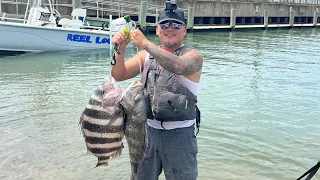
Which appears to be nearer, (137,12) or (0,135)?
(0,135)

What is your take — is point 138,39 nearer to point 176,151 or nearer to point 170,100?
point 170,100

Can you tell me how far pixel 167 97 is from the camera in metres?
3.42

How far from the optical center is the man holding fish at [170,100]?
3375mm

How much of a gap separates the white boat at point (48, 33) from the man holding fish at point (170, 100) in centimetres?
1362

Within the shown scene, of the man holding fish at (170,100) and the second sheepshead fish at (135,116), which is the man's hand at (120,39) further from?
the second sheepshead fish at (135,116)

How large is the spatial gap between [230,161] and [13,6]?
2177 cm

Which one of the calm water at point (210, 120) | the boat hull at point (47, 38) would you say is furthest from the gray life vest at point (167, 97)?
the boat hull at point (47, 38)

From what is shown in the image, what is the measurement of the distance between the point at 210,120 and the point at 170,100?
5507mm

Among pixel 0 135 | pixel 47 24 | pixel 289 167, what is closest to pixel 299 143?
pixel 289 167

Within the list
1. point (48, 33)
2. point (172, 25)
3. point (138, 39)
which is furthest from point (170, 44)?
point (48, 33)

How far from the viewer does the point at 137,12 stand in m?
29.2

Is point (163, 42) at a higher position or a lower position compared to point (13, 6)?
lower

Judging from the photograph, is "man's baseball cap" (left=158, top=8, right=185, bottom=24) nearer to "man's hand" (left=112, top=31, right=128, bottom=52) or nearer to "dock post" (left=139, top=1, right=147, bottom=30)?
"man's hand" (left=112, top=31, right=128, bottom=52)

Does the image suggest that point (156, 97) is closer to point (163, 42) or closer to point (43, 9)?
point (163, 42)
